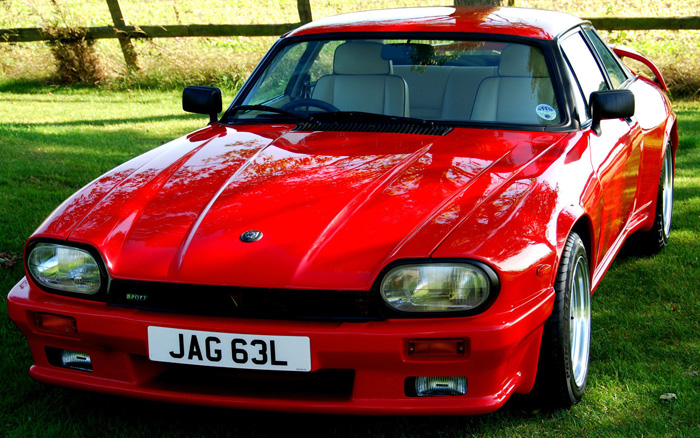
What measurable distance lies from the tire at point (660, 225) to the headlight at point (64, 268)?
3236 mm

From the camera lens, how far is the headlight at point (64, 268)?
2596mm

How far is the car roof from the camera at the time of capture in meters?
3.81

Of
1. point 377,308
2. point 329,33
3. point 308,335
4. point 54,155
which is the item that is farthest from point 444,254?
point 54,155

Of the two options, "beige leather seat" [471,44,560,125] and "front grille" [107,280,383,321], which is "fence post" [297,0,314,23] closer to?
"beige leather seat" [471,44,560,125]

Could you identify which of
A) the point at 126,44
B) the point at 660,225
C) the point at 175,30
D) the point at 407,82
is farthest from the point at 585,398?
the point at 126,44

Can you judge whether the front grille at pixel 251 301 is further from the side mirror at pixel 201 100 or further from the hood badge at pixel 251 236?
the side mirror at pixel 201 100

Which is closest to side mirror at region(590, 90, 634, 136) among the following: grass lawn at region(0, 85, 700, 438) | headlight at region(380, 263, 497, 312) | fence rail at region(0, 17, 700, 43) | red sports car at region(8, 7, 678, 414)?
red sports car at region(8, 7, 678, 414)

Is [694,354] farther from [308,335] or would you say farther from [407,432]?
[308,335]

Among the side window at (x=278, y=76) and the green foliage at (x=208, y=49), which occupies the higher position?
the side window at (x=278, y=76)

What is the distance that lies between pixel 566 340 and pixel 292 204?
40.6 inches

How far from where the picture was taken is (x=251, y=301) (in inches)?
95.2

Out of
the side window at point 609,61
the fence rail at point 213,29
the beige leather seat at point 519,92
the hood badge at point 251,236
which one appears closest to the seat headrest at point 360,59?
the beige leather seat at point 519,92

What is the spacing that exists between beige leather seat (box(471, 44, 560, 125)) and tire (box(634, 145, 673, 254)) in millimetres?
1361

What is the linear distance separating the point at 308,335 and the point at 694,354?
1.91 metres
